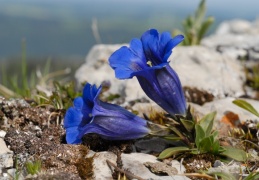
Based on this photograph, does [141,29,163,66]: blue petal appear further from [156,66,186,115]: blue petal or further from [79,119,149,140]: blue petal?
[79,119,149,140]: blue petal

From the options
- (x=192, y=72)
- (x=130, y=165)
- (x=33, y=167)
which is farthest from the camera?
(x=192, y=72)

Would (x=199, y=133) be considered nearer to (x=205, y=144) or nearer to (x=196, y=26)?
(x=205, y=144)

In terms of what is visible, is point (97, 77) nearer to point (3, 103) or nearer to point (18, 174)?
point (3, 103)

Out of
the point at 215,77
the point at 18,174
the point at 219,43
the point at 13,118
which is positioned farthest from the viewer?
the point at 219,43

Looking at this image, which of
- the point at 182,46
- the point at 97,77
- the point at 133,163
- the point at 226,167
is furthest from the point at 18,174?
the point at 182,46

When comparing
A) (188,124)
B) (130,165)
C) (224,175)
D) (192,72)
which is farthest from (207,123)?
(192,72)

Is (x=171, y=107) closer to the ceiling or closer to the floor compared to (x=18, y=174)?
closer to the ceiling

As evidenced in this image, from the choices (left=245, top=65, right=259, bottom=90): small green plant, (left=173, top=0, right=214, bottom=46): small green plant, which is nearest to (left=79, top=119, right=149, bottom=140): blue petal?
(left=245, top=65, right=259, bottom=90): small green plant

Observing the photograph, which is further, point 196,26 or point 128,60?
point 196,26
